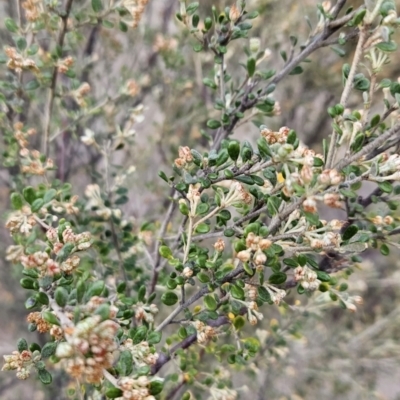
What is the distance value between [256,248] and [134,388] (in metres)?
0.18

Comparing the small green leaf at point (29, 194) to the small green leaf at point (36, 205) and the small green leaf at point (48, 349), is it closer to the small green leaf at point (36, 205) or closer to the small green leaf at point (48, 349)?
the small green leaf at point (36, 205)

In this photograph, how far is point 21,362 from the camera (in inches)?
18.6

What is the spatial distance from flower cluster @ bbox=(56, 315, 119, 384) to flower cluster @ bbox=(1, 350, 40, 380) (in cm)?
14

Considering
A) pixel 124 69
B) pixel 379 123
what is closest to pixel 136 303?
pixel 379 123

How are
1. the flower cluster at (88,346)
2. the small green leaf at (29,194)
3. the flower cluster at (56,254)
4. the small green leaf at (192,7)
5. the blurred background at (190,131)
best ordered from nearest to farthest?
the flower cluster at (88,346) → the flower cluster at (56,254) → the small green leaf at (29,194) → the small green leaf at (192,7) → the blurred background at (190,131)

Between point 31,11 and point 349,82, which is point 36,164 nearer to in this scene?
point 31,11

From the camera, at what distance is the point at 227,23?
2.19ft

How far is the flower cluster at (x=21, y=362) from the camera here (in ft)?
1.52

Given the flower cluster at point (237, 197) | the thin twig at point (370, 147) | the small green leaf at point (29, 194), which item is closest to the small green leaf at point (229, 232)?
the flower cluster at point (237, 197)

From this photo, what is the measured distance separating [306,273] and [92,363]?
26cm

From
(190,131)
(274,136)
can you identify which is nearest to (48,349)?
(274,136)

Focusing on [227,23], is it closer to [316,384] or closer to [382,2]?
[382,2]

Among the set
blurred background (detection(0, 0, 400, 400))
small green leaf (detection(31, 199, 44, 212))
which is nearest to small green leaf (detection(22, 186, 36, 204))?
small green leaf (detection(31, 199, 44, 212))

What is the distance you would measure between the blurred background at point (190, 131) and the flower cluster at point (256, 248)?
0.81 m
